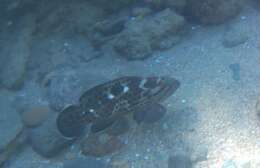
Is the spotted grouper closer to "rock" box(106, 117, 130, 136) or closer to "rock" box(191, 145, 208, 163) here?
"rock" box(106, 117, 130, 136)

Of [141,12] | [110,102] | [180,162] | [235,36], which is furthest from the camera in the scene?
[141,12]

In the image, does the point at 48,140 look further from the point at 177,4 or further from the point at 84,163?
the point at 177,4

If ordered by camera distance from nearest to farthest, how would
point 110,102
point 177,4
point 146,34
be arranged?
point 110,102 < point 146,34 < point 177,4

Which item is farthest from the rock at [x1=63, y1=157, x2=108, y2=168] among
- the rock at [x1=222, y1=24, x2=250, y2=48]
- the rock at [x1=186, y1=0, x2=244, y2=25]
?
the rock at [x1=186, y1=0, x2=244, y2=25]

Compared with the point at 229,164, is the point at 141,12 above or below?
above

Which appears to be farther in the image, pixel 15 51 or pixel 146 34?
pixel 15 51

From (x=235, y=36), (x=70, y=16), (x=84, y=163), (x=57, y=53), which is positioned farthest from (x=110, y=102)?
(x=70, y=16)

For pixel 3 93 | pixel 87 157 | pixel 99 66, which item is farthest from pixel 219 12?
pixel 3 93
